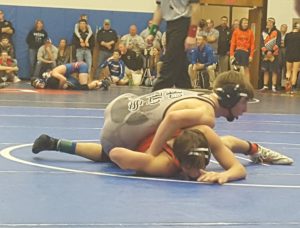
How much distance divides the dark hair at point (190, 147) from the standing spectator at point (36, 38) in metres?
14.6

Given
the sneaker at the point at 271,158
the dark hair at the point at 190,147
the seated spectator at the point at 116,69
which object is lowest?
the seated spectator at the point at 116,69

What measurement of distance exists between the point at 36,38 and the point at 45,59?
76 centimetres

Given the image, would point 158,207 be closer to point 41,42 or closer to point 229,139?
point 229,139

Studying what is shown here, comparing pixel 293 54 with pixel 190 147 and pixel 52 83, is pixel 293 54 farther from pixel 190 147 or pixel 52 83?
pixel 190 147

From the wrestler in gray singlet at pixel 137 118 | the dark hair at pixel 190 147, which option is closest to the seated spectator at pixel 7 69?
the wrestler in gray singlet at pixel 137 118

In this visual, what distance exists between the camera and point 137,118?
13.4ft

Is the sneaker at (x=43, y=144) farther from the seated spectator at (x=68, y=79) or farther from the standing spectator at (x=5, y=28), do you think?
the standing spectator at (x=5, y=28)

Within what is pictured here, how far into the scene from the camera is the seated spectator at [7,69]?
1620 cm

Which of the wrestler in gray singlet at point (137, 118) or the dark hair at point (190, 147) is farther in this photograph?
the wrestler in gray singlet at point (137, 118)

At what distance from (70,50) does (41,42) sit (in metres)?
0.85

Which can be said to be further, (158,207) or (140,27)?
(140,27)

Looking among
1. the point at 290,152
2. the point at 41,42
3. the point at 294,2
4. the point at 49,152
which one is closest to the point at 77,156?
the point at 49,152

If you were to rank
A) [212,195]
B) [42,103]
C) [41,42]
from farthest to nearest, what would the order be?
[41,42]
[42,103]
[212,195]

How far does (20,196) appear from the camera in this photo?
3.18 metres
